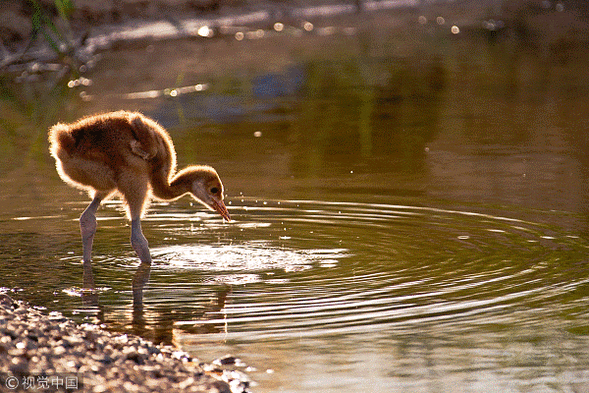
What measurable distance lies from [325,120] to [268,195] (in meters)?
5.21

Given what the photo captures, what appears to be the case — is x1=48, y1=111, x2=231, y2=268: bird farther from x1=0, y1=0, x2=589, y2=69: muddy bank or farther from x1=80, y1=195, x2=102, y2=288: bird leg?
x1=0, y1=0, x2=589, y2=69: muddy bank

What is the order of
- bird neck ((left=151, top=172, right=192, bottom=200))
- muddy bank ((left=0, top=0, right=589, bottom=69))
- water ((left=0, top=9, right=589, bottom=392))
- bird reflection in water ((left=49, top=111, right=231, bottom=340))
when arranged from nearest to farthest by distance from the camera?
water ((left=0, top=9, right=589, bottom=392)) < bird reflection in water ((left=49, top=111, right=231, bottom=340)) < bird neck ((left=151, top=172, right=192, bottom=200)) < muddy bank ((left=0, top=0, right=589, bottom=69))

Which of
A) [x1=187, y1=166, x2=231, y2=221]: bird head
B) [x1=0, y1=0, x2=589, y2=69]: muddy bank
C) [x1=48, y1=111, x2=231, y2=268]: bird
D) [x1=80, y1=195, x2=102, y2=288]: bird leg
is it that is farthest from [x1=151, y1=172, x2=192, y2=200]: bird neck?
[x1=0, y1=0, x2=589, y2=69]: muddy bank

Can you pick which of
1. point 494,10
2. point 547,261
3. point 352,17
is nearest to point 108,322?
point 547,261

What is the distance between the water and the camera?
5633 mm

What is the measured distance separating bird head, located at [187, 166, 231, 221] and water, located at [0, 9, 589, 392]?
0.33 meters

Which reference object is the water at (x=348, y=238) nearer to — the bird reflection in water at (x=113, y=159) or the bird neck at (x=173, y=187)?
the bird reflection in water at (x=113, y=159)

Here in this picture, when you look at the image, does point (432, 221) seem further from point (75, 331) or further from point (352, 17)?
point (352, 17)

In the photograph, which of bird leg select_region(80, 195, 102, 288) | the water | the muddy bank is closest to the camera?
the water

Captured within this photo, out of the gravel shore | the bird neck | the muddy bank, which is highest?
the muddy bank

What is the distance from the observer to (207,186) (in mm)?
8203

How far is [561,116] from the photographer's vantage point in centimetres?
1456

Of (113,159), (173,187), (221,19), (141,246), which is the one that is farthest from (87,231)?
(221,19)

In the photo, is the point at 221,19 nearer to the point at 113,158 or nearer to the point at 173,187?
the point at 173,187
